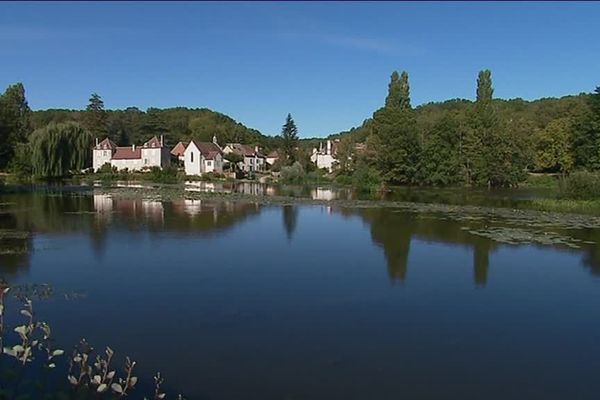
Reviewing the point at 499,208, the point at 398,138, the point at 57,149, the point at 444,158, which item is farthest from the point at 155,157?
the point at 499,208

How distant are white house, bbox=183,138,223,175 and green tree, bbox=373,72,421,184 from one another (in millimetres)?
27355

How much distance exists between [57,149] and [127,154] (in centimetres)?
2682

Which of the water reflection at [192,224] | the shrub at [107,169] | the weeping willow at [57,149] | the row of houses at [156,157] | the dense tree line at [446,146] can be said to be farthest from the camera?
the row of houses at [156,157]

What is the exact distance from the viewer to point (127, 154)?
77500 millimetres

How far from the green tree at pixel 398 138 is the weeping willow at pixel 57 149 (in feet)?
99.2

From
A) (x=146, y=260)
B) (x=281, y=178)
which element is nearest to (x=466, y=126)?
(x=281, y=178)

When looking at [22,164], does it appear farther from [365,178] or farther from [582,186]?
[582,186]

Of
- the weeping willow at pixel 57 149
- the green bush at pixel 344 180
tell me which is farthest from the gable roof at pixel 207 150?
the green bush at pixel 344 180

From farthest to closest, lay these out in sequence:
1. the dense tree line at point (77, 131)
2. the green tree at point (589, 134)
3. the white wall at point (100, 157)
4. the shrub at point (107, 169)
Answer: the white wall at point (100, 157) < the shrub at point (107, 169) < the green tree at point (589, 134) < the dense tree line at point (77, 131)

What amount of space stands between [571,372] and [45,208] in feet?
82.1

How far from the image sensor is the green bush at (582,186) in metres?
33.7

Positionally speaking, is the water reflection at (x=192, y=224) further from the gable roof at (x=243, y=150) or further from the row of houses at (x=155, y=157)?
the gable roof at (x=243, y=150)

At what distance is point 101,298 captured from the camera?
393 inches

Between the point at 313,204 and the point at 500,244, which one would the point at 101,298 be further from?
the point at 313,204
